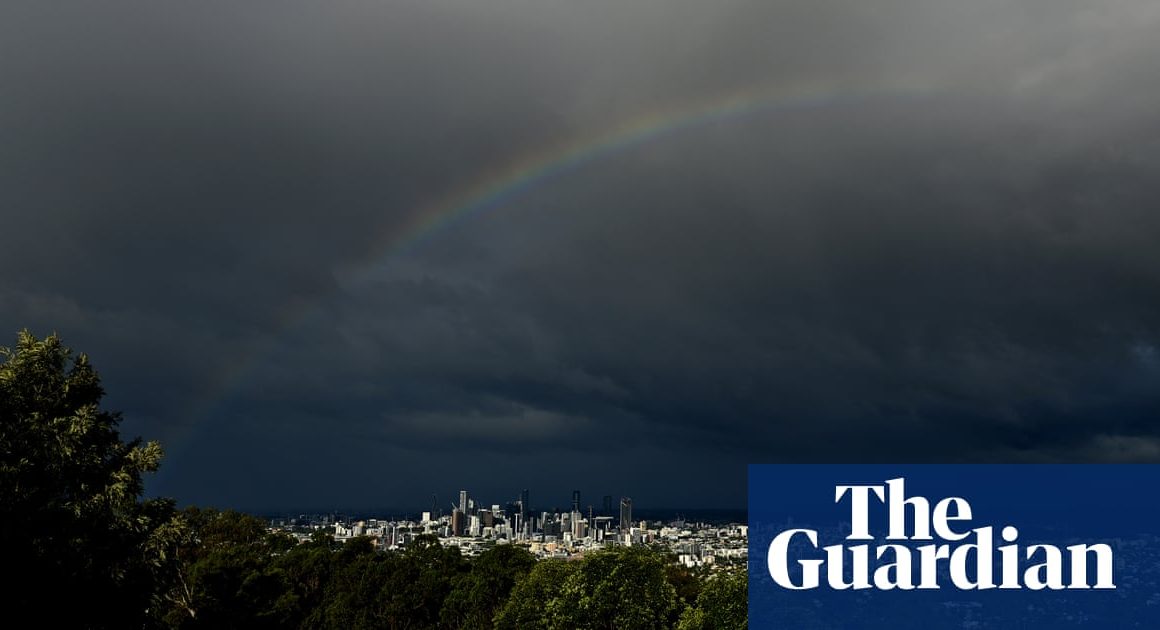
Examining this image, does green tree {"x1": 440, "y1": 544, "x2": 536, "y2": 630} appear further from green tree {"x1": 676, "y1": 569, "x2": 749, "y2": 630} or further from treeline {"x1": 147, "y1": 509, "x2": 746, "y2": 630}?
green tree {"x1": 676, "y1": 569, "x2": 749, "y2": 630}

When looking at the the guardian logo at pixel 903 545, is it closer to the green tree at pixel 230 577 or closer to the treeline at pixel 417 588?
the treeline at pixel 417 588

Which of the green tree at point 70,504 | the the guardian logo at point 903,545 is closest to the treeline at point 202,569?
the green tree at point 70,504

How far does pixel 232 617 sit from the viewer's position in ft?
140

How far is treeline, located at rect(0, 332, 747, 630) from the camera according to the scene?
76.3 feet

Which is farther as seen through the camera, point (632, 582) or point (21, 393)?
point (632, 582)

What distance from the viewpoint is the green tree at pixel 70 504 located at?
72.2ft

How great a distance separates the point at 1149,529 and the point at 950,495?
47.0 metres

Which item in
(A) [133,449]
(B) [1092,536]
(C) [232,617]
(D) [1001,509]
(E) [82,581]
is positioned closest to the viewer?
(E) [82,581]

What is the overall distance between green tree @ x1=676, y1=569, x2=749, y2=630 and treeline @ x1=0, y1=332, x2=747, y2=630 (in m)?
0.06

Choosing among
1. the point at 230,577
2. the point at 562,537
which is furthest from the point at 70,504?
the point at 562,537

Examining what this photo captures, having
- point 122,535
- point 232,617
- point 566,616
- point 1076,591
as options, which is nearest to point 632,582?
point 566,616

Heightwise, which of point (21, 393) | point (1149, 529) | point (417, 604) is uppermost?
point (21, 393)

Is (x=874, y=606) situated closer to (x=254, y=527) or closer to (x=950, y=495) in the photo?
(x=950, y=495)

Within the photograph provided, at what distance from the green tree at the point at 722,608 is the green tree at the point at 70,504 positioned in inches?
746
